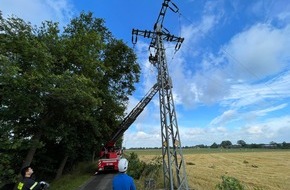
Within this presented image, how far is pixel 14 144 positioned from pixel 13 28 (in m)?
6.08

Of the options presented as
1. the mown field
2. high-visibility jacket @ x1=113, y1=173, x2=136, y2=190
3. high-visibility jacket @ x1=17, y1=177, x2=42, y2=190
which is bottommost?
high-visibility jacket @ x1=113, y1=173, x2=136, y2=190

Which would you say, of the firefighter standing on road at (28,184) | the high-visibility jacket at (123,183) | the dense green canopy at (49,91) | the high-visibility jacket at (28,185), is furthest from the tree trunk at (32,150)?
the high-visibility jacket at (123,183)

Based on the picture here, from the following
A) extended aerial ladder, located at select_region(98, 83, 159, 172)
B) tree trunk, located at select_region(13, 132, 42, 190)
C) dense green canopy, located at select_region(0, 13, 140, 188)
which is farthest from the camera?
extended aerial ladder, located at select_region(98, 83, 159, 172)

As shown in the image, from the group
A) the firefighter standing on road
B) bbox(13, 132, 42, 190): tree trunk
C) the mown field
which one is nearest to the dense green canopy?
bbox(13, 132, 42, 190): tree trunk

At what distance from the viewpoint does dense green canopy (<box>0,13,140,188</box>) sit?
45.6 ft

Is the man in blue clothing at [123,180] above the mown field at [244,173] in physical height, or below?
below

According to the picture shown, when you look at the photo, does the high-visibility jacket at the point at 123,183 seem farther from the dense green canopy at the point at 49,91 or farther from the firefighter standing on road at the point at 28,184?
the dense green canopy at the point at 49,91

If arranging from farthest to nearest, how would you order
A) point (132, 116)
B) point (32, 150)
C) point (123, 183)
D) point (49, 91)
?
point (132, 116), point (32, 150), point (49, 91), point (123, 183)

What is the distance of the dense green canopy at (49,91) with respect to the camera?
13.9 meters

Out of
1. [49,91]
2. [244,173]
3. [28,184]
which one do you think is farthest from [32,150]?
[244,173]

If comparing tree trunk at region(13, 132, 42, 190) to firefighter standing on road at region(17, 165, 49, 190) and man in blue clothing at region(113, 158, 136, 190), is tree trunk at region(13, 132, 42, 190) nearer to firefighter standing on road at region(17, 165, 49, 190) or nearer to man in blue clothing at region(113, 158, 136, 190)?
firefighter standing on road at region(17, 165, 49, 190)

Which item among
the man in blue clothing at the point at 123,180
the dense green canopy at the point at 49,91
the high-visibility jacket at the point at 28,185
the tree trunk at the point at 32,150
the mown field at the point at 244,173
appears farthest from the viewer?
the mown field at the point at 244,173

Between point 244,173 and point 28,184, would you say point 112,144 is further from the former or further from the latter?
point 28,184

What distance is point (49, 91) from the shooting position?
15469 mm
